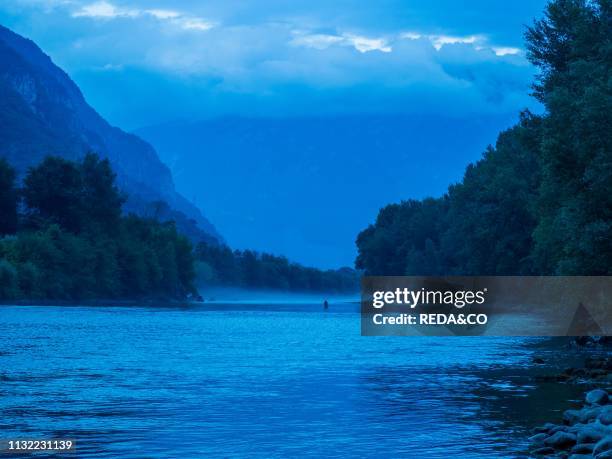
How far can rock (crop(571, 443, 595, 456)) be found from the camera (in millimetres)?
19672

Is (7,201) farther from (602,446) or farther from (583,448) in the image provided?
(602,446)

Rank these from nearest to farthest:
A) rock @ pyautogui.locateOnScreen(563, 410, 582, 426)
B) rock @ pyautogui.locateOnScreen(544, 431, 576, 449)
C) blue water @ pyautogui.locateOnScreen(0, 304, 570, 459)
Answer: rock @ pyautogui.locateOnScreen(544, 431, 576, 449)
blue water @ pyautogui.locateOnScreen(0, 304, 570, 459)
rock @ pyautogui.locateOnScreen(563, 410, 582, 426)

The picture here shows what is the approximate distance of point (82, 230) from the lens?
172 meters

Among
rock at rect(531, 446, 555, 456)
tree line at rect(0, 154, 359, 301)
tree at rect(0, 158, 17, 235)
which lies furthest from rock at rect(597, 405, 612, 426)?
tree at rect(0, 158, 17, 235)

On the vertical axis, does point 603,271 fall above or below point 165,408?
above

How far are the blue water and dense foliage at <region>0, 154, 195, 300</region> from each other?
88915 mm

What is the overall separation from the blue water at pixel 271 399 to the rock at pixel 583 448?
1426 millimetres

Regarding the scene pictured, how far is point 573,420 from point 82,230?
511 feet

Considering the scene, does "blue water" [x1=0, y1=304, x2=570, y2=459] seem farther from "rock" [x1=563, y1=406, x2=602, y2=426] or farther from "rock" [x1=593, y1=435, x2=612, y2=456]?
"rock" [x1=593, y1=435, x2=612, y2=456]

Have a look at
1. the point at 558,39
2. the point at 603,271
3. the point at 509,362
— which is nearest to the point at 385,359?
the point at 509,362

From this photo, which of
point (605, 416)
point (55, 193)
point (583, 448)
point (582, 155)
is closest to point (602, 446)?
point (583, 448)

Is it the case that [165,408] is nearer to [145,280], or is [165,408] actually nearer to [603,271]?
[603,271]

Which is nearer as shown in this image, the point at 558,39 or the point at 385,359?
the point at 385,359

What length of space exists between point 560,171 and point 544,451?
31.7 m
